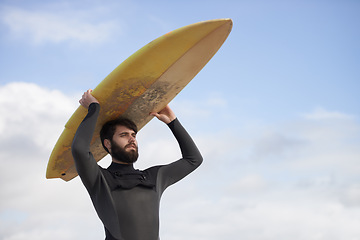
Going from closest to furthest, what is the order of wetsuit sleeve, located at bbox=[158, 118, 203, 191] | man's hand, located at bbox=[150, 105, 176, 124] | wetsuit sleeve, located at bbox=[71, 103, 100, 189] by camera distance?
wetsuit sleeve, located at bbox=[71, 103, 100, 189]
wetsuit sleeve, located at bbox=[158, 118, 203, 191]
man's hand, located at bbox=[150, 105, 176, 124]

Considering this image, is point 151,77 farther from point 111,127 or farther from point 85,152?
point 85,152

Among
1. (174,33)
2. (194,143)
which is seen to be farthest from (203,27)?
(194,143)

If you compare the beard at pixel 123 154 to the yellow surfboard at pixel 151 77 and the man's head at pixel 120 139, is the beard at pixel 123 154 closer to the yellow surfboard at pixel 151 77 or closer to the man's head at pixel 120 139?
the man's head at pixel 120 139

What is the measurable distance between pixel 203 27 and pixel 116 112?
114 cm

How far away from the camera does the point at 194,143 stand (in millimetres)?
4887

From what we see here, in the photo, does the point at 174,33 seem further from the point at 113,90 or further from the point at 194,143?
the point at 194,143

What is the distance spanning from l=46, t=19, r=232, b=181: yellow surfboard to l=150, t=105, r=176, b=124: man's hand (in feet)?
0.29

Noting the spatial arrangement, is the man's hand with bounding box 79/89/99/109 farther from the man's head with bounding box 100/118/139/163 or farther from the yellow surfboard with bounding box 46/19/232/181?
the man's head with bounding box 100/118/139/163

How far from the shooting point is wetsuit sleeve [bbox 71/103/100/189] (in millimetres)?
3951

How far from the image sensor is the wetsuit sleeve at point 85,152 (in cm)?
395

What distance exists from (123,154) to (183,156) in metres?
0.72

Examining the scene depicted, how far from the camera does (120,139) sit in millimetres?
4414

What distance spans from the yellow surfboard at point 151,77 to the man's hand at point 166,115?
9 centimetres

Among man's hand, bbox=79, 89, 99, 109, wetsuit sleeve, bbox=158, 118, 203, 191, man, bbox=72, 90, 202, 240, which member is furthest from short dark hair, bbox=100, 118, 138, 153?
wetsuit sleeve, bbox=158, 118, 203, 191
